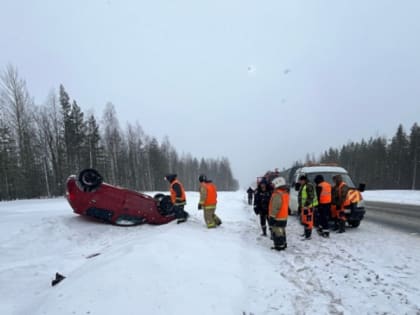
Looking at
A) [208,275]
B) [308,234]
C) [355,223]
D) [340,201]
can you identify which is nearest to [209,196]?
[308,234]

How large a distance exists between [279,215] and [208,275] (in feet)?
9.27

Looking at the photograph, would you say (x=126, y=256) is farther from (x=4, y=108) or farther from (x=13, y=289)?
(x=4, y=108)

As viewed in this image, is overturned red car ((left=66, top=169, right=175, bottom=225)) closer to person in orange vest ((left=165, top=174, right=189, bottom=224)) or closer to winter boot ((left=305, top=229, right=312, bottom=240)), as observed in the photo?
person in orange vest ((left=165, top=174, right=189, bottom=224))

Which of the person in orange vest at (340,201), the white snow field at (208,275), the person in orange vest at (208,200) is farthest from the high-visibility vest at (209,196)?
the person in orange vest at (340,201)

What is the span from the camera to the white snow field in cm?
288

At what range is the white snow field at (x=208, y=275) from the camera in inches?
113

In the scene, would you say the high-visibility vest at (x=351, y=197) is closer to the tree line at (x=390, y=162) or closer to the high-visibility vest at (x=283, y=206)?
the high-visibility vest at (x=283, y=206)

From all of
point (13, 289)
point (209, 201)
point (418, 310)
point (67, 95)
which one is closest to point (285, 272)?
point (418, 310)

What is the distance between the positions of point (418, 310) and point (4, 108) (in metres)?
33.4

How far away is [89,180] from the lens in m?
7.76

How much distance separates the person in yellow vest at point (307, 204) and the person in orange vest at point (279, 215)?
1.19 meters

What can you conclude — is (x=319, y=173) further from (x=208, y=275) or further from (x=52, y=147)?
(x=52, y=147)

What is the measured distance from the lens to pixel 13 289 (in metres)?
3.81

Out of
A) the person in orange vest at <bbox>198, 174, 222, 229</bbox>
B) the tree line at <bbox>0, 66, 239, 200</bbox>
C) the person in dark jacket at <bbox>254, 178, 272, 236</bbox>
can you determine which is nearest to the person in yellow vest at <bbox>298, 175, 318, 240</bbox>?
the person in dark jacket at <bbox>254, 178, 272, 236</bbox>
